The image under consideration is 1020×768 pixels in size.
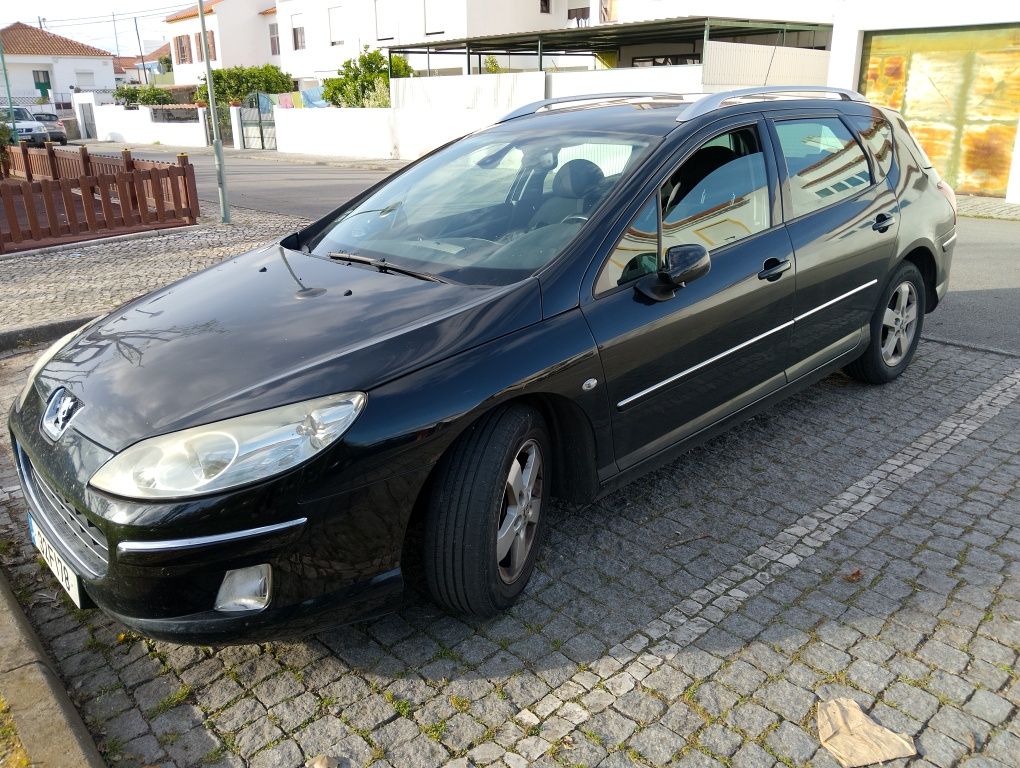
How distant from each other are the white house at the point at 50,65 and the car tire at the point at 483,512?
239 feet

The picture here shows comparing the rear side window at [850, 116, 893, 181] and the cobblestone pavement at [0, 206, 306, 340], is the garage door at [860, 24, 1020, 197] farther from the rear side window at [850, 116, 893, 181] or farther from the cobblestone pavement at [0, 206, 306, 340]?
the cobblestone pavement at [0, 206, 306, 340]

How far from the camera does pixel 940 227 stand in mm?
5340

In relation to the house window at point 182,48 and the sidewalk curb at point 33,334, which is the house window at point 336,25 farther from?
the sidewalk curb at point 33,334

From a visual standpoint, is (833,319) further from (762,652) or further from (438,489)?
(438,489)

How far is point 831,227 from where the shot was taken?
434 centimetres

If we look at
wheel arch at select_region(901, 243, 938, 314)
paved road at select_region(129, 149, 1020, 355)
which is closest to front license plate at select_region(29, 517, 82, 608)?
wheel arch at select_region(901, 243, 938, 314)

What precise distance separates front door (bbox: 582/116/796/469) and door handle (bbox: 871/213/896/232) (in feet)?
3.21

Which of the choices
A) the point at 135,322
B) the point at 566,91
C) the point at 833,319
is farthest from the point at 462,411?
the point at 566,91

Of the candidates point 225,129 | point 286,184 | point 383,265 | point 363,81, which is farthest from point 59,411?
point 225,129

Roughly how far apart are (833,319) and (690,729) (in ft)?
8.60

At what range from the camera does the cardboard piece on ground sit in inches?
96.0

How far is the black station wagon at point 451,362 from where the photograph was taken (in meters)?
2.48

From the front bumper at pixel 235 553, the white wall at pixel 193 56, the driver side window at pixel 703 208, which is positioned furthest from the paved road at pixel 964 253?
the white wall at pixel 193 56

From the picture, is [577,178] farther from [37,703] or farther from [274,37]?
[274,37]
